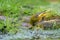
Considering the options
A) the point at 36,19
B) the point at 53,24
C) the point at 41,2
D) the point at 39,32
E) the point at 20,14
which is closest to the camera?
the point at 39,32

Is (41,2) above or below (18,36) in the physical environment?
above

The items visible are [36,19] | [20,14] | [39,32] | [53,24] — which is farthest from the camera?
[20,14]

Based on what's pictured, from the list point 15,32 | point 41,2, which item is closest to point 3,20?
point 15,32

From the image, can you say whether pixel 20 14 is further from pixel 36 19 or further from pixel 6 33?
pixel 6 33

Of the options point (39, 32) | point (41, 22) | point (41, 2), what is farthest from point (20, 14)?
point (41, 2)

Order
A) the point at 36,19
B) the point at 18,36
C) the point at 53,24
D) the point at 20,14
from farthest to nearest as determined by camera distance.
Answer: the point at 20,14 < the point at 36,19 < the point at 53,24 < the point at 18,36

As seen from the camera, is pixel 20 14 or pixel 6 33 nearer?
pixel 6 33

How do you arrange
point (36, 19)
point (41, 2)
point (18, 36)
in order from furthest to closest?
1. point (41, 2)
2. point (36, 19)
3. point (18, 36)

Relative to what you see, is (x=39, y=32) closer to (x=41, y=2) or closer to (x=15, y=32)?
(x=15, y=32)

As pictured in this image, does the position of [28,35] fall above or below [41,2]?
below
